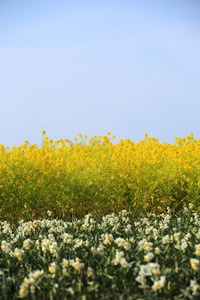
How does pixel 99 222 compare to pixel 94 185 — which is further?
pixel 94 185

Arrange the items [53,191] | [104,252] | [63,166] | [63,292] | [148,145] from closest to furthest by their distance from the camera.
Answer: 1. [63,292]
2. [104,252]
3. [53,191]
4. [63,166]
5. [148,145]

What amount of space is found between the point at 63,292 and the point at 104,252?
661 mm

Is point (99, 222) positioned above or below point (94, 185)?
below

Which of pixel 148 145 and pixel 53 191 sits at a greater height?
pixel 148 145

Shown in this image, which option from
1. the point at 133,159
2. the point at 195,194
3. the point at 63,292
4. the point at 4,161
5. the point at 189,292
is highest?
the point at 4,161

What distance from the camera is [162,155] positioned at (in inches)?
240

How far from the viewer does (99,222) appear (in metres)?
4.42

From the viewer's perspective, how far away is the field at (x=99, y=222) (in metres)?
2.54

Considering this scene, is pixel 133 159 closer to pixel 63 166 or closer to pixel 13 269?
pixel 63 166

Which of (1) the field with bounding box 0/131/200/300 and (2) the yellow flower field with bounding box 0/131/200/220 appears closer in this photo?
(1) the field with bounding box 0/131/200/300

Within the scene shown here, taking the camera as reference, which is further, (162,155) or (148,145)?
(148,145)

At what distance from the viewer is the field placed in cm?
254

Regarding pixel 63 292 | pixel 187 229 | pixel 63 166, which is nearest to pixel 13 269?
pixel 63 292

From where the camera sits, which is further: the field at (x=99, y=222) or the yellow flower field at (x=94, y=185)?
the yellow flower field at (x=94, y=185)
